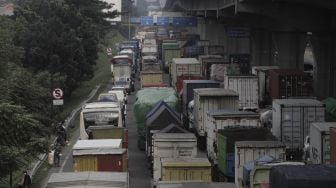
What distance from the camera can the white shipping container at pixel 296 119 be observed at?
97.6 ft

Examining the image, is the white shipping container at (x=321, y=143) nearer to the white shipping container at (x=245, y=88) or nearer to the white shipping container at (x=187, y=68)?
the white shipping container at (x=245, y=88)

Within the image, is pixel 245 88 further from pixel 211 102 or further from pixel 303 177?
pixel 303 177

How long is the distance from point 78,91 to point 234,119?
123ft

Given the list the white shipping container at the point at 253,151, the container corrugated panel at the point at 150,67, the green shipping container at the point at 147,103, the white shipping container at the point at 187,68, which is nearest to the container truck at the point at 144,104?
the green shipping container at the point at 147,103

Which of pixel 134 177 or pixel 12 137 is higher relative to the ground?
pixel 12 137

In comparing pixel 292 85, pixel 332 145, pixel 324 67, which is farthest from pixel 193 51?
pixel 332 145

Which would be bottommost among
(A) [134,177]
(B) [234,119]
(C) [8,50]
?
(A) [134,177]

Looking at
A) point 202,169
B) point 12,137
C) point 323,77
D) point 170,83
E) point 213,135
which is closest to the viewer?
point 12,137

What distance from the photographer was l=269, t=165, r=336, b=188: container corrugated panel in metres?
12.8

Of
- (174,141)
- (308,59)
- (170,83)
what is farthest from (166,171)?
(308,59)

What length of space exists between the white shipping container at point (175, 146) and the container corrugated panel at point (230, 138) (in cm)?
91

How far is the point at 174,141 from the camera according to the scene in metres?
27.4

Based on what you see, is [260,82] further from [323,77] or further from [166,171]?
[166,171]

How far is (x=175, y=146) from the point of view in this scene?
27.4m
